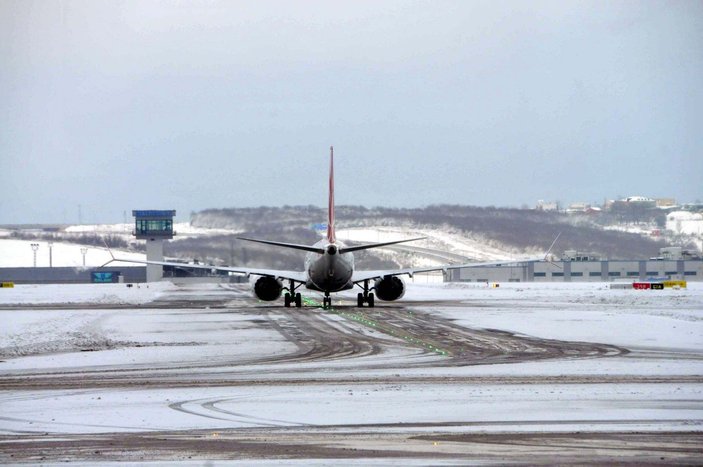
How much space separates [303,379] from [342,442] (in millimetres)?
7753

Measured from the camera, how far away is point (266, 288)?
5831cm

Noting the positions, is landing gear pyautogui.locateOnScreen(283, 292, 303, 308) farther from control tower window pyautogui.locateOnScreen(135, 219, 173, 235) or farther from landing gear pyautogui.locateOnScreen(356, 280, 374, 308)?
control tower window pyautogui.locateOnScreen(135, 219, 173, 235)

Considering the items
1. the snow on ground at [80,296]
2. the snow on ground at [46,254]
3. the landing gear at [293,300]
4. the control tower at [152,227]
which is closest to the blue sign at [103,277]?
the snow on ground at [46,254]

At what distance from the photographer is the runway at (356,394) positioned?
1354cm

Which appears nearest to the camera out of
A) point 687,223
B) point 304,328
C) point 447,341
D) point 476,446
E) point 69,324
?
point 476,446

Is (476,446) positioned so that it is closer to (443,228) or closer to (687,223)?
(443,228)

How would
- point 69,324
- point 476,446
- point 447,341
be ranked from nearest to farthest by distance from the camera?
point 476,446 → point 447,341 → point 69,324

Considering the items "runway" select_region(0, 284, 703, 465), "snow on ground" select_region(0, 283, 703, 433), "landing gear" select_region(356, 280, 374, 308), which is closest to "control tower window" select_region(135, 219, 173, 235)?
"landing gear" select_region(356, 280, 374, 308)

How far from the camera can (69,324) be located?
41.4m

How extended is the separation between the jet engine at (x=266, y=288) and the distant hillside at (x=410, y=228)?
2144cm

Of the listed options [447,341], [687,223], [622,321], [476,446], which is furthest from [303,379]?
[687,223]

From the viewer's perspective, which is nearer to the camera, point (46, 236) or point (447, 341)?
point (447, 341)

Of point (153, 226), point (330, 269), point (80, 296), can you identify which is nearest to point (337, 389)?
point (330, 269)

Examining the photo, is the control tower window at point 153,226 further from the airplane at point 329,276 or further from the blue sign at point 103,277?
the airplane at point 329,276
